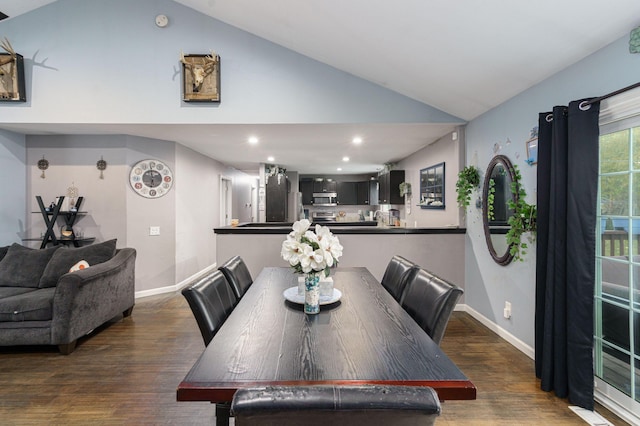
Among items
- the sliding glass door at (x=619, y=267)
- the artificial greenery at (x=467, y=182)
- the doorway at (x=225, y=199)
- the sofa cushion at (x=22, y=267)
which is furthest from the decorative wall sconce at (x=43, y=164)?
the sliding glass door at (x=619, y=267)

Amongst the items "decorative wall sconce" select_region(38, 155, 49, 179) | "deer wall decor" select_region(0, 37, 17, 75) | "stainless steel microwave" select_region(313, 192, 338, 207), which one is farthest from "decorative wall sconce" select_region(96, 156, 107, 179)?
"stainless steel microwave" select_region(313, 192, 338, 207)

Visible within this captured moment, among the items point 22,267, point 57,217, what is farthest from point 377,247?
point 57,217

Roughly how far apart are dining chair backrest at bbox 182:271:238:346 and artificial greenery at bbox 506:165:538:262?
2335 mm

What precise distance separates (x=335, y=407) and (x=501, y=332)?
10.4 feet

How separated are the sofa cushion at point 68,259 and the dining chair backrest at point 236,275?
84.1 inches

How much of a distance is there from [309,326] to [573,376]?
6.19ft

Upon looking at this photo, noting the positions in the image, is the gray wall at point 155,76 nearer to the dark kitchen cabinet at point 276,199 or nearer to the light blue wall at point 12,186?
the light blue wall at point 12,186

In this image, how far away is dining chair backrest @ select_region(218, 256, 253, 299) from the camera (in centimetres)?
219

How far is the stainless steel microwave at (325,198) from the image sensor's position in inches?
380

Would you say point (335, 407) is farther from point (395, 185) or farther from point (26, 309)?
point (395, 185)

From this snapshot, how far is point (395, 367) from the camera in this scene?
45.7 inches

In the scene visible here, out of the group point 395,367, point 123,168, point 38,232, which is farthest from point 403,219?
point 38,232

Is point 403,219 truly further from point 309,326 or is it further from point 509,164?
point 309,326

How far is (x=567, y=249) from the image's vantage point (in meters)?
2.11
